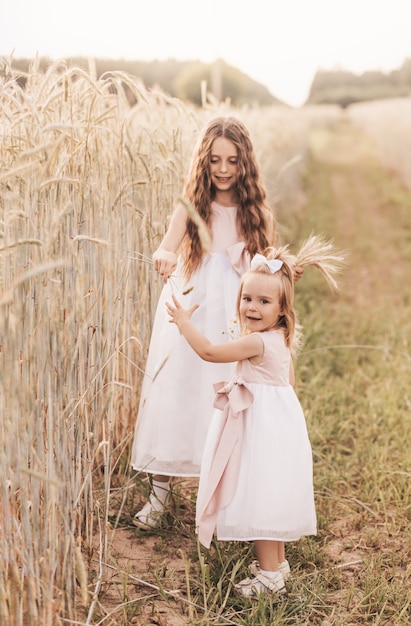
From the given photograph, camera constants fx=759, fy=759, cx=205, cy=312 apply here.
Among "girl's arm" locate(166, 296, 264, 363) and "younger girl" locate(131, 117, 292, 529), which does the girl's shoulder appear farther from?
"younger girl" locate(131, 117, 292, 529)

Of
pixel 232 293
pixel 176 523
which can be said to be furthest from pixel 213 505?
pixel 232 293

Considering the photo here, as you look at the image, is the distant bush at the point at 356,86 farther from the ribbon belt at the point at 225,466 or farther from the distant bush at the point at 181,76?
the ribbon belt at the point at 225,466

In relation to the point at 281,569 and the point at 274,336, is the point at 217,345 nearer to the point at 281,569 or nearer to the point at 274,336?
the point at 274,336

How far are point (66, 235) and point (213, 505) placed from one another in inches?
30.9

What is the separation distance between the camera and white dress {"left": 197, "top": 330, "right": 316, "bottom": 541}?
6.19ft

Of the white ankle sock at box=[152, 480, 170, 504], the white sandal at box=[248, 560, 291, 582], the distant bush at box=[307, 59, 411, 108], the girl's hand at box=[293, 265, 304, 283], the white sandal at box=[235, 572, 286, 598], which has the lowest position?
the white sandal at box=[235, 572, 286, 598]

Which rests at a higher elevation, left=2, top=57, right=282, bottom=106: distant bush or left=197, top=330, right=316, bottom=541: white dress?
left=2, top=57, right=282, bottom=106: distant bush

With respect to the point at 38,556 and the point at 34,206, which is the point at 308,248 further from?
the point at 38,556

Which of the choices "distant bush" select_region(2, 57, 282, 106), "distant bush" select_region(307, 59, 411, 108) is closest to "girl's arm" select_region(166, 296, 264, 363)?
"distant bush" select_region(2, 57, 282, 106)

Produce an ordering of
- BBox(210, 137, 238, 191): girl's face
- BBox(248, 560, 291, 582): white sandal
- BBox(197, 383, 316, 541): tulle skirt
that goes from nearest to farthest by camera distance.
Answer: BBox(197, 383, 316, 541): tulle skirt → BBox(248, 560, 291, 582): white sandal → BBox(210, 137, 238, 191): girl's face

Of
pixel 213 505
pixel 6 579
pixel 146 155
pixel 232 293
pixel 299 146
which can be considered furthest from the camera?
pixel 299 146

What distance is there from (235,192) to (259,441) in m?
0.88

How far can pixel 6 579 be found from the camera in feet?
4.94

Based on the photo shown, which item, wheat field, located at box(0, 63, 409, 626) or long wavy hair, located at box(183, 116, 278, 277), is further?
long wavy hair, located at box(183, 116, 278, 277)
